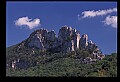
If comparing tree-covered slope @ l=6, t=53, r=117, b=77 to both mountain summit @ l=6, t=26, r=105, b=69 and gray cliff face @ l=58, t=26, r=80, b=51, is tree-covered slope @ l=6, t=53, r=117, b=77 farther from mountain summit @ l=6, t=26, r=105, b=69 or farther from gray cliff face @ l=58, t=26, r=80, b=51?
gray cliff face @ l=58, t=26, r=80, b=51

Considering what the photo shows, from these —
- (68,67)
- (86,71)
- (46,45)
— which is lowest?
(68,67)

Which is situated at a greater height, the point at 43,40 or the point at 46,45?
the point at 43,40

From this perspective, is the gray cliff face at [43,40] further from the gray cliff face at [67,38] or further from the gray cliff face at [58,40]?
the gray cliff face at [67,38]

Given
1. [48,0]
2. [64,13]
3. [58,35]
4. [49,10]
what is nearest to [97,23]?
[64,13]

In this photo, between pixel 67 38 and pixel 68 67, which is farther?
pixel 67 38

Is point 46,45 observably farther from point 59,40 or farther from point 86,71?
point 86,71

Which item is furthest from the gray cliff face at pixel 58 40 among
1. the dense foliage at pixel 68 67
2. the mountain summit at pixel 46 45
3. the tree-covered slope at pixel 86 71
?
the tree-covered slope at pixel 86 71

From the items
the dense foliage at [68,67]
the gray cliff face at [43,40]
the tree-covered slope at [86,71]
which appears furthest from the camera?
the gray cliff face at [43,40]

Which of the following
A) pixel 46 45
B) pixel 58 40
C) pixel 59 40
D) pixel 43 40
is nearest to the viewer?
pixel 46 45

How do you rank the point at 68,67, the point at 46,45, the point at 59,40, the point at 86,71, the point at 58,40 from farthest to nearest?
the point at 58,40 → the point at 59,40 → the point at 46,45 → the point at 68,67 → the point at 86,71

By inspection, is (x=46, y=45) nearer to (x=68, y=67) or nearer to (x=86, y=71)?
(x=68, y=67)

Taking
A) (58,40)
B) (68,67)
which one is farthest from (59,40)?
(68,67)
